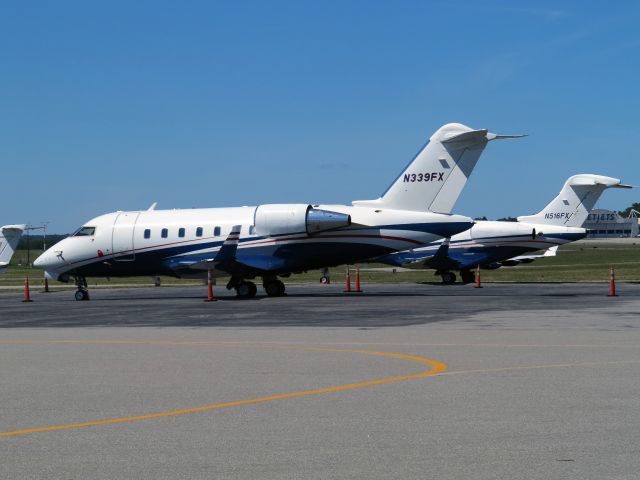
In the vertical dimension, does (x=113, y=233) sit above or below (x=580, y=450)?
above

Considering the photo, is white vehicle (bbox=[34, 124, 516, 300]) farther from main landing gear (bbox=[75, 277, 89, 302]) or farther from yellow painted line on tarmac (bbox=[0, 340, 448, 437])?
yellow painted line on tarmac (bbox=[0, 340, 448, 437])

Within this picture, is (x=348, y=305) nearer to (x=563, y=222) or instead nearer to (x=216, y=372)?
(x=216, y=372)

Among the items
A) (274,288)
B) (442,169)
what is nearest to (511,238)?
(442,169)

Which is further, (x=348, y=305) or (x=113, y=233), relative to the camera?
(x=113, y=233)

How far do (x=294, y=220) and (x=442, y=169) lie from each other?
17.3 feet

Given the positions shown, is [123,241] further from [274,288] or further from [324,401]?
[324,401]

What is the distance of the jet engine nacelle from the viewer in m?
30.7

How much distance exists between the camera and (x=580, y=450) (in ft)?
23.8

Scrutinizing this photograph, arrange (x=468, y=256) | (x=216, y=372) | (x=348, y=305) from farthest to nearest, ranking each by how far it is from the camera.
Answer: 1. (x=468, y=256)
2. (x=348, y=305)
3. (x=216, y=372)

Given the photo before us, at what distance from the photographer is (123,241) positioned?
3325 centimetres

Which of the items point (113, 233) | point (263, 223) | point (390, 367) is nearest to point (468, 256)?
point (263, 223)

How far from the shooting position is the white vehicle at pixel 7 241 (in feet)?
142

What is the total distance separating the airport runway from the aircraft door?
13.7 m

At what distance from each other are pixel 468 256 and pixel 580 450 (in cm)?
3557
